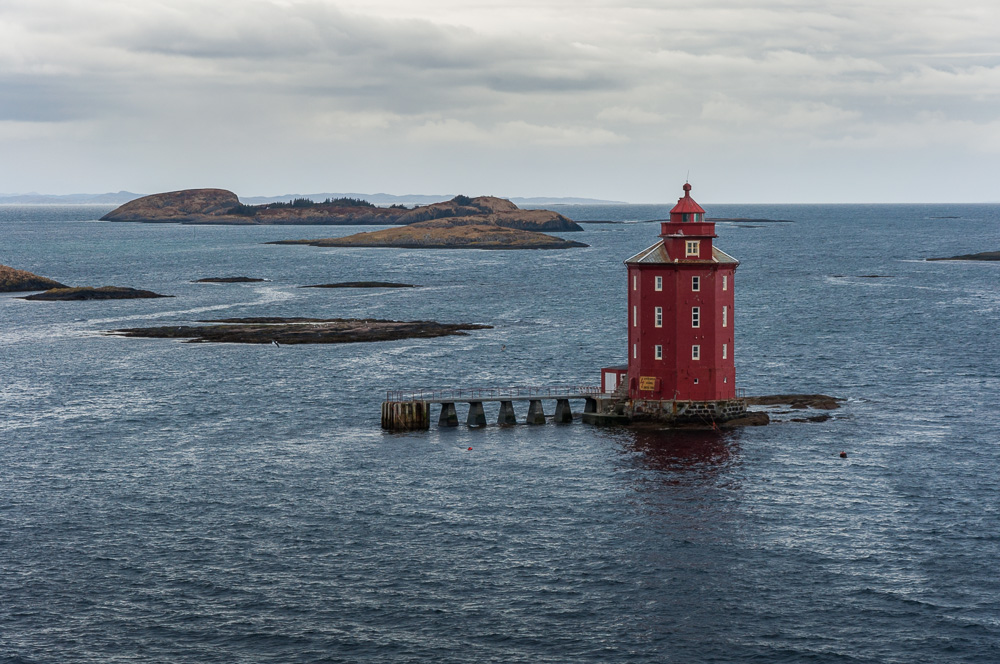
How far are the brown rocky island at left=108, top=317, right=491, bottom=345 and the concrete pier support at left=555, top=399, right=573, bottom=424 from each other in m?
41.0

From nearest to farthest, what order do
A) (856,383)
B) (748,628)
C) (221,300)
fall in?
(748,628), (856,383), (221,300)

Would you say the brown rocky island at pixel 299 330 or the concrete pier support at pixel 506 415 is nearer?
the concrete pier support at pixel 506 415

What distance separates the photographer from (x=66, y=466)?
63438mm

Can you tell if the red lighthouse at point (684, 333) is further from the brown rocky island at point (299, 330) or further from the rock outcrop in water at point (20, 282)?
the rock outcrop in water at point (20, 282)

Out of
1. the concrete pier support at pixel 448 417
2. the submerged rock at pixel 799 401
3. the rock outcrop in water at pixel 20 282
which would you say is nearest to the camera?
the concrete pier support at pixel 448 417

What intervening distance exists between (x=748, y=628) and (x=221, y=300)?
123m

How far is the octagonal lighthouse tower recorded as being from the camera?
70.6 m

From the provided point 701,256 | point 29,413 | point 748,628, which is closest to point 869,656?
point 748,628

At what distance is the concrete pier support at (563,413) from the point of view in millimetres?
74312

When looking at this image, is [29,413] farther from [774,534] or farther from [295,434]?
[774,534]

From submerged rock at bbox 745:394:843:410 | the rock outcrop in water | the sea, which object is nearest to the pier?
the sea

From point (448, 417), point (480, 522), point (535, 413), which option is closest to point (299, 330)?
point (448, 417)

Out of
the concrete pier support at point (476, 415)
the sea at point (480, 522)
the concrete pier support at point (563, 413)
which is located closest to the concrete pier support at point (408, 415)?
the sea at point (480, 522)

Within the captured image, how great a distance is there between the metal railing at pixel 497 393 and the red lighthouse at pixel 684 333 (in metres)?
5.00
